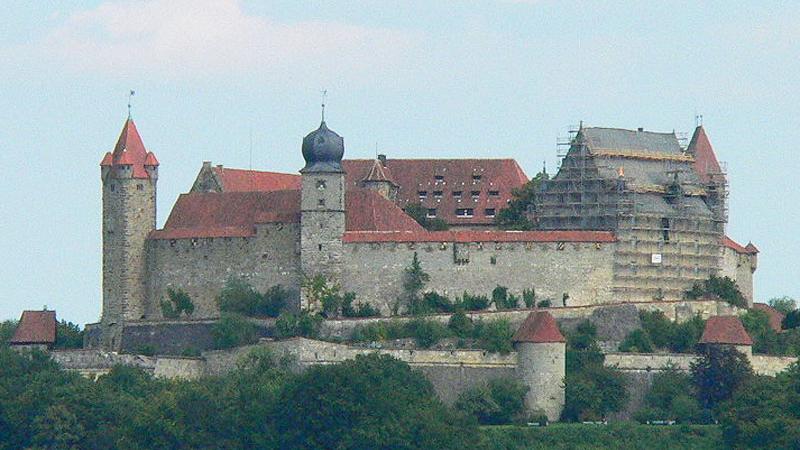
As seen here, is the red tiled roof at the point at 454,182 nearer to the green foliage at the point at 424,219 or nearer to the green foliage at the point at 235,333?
the green foliage at the point at 424,219

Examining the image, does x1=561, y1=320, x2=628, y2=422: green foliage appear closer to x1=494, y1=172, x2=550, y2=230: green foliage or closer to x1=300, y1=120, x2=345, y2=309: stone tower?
x1=494, y1=172, x2=550, y2=230: green foliage

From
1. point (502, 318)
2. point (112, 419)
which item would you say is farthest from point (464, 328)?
point (112, 419)

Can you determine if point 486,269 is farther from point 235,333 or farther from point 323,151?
point 235,333

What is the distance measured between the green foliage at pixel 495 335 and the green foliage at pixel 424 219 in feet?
22.1

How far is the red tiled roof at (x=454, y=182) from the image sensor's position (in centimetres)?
13288

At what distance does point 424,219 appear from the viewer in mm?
132000

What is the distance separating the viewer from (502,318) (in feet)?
412

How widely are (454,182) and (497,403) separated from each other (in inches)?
533

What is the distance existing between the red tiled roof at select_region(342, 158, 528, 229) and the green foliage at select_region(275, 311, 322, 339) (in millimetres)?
8257

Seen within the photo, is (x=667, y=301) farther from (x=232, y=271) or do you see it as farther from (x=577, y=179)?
(x=232, y=271)

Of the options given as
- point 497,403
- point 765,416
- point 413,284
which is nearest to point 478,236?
point 413,284

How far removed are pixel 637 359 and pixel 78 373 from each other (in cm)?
1684

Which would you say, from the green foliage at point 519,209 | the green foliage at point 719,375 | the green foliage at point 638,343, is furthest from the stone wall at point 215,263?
the green foliage at point 719,375

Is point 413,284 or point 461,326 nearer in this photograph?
point 461,326
